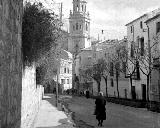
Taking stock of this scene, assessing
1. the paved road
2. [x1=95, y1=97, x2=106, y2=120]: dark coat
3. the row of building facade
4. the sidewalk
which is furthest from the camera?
the row of building facade

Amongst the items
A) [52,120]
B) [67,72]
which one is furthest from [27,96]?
[67,72]

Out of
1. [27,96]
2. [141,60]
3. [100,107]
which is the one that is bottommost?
[100,107]

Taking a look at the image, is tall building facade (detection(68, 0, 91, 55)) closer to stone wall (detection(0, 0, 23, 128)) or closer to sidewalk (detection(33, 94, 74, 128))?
sidewalk (detection(33, 94, 74, 128))

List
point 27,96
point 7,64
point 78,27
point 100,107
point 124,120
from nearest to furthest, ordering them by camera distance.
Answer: point 7,64, point 27,96, point 100,107, point 124,120, point 78,27

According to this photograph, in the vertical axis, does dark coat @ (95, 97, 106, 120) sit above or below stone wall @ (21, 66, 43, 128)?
below

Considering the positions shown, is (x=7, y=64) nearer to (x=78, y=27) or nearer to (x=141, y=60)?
(x=141, y=60)

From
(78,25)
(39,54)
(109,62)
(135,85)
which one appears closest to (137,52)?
(135,85)

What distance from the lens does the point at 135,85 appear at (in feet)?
121

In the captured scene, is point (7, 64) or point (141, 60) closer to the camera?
point (7, 64)

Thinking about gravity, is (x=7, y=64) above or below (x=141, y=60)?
below

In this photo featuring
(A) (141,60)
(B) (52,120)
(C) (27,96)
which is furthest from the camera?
(A) (141,60)

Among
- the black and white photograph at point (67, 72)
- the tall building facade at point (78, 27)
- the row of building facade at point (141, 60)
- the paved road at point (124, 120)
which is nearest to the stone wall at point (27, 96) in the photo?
the black and white photograph at point (67, 72)

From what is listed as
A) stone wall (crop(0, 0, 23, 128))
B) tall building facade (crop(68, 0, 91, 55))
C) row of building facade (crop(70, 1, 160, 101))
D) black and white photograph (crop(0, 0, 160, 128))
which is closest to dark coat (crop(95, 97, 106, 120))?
black and white photograph (crop(0, 0, 160, 128))

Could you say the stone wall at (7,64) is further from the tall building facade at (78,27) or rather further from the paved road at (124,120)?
the tall building facade at (78,27)
